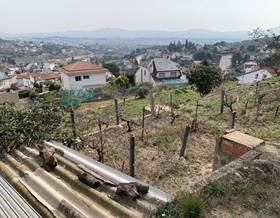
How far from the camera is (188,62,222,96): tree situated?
15.9m

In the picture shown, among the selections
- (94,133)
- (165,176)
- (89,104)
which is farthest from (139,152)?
(89,104)

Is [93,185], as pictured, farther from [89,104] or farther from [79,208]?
[89,104]

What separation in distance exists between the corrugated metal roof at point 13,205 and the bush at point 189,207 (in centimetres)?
116

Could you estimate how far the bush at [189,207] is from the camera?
2.41 metres

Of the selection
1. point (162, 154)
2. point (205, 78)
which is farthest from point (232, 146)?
point (205, 78)

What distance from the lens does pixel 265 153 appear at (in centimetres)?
433

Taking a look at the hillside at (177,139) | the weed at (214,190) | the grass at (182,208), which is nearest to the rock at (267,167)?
the weed at (214,190)

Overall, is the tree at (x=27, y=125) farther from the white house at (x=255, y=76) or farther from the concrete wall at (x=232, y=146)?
the white house at (x=255, y=76)

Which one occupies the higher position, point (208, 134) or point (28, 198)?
point (28, 198)

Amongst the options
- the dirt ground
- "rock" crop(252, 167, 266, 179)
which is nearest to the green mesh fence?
the dirt ground

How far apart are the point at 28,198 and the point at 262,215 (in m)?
2.12

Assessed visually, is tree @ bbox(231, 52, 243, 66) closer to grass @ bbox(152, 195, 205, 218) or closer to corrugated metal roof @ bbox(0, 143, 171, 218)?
corrugated metal roof @ bbox(0, 143, 171, 218)

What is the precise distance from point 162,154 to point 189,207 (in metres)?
4.36

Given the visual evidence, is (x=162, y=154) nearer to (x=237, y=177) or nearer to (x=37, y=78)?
(x=237, y=177)
